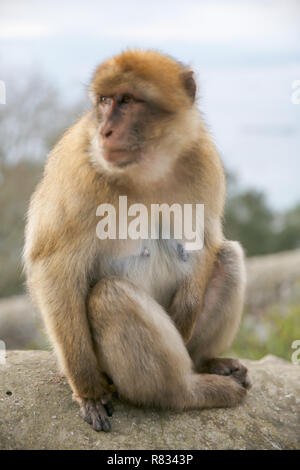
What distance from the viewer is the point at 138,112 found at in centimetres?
302

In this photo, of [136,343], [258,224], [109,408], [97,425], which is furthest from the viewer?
[258,224]

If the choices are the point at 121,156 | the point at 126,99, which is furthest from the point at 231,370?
the point at 126,99

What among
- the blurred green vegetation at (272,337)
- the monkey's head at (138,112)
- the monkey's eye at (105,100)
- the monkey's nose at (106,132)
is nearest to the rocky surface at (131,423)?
the monkey's head at (138,112)

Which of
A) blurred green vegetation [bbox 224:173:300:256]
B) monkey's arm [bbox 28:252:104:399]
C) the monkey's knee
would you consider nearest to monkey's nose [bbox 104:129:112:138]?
monkey's arm [bbox 28:252:104:399]

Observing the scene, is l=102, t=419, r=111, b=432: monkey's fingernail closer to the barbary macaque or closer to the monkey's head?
the barbary macaque

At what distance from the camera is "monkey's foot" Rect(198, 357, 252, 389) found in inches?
152

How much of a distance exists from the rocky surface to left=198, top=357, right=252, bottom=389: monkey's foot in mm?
128

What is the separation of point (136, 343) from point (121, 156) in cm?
101

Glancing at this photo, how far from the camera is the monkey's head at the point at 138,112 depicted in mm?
2980

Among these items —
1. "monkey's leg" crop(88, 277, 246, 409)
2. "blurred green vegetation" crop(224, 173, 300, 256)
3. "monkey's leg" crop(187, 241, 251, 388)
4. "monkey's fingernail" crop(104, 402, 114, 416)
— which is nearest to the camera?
"monkey's leg" crop(88, 277, 246, 409)

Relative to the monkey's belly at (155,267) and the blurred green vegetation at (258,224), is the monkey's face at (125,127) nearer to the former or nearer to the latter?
the monkey's belly at (155,267)

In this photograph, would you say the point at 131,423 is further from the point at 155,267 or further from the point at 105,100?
the point at 105,100
